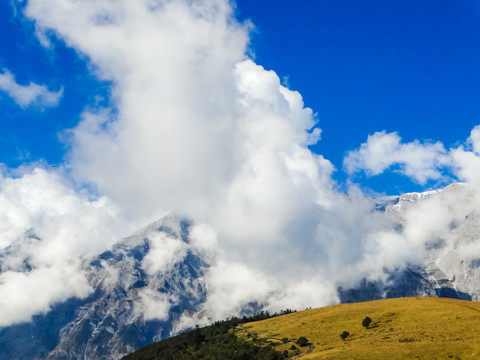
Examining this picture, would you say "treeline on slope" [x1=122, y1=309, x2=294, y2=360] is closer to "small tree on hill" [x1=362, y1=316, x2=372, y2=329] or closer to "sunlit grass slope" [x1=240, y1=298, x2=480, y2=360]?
"sunlit grass slope" [x1=240, y1=298, x2=480, y2=360]

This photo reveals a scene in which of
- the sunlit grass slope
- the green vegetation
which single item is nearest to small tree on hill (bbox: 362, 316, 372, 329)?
the green vegetation

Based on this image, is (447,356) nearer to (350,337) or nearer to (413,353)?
(413,353)

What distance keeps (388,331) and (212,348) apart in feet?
189

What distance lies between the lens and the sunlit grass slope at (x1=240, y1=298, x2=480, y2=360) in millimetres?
Answer: 83000

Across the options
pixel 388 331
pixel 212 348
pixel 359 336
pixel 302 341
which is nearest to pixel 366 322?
pixel 359 336

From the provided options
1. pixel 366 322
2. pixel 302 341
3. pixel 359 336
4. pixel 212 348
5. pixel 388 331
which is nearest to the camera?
pixel 388 331

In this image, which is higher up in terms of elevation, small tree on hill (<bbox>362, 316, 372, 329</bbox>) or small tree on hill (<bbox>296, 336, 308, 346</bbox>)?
small tree on hill (<bbox>362, 316, 372, 329</bbox>)

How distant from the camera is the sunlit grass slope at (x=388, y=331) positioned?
272ft

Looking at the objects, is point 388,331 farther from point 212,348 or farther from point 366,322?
point 212,348

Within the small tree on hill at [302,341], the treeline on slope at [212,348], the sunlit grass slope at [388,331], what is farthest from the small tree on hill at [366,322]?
the treeline on slope at [212,348]

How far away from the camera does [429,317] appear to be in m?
107

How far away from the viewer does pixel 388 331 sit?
10338cm

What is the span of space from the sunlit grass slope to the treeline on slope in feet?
17.9

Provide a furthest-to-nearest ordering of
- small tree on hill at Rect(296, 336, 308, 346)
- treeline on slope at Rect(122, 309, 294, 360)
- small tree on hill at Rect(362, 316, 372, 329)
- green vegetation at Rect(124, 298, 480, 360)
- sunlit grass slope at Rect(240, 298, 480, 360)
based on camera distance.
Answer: small tree on hill at Rect(362, 316, 372, 329), treeline on slope at Rect(122, 309, 294, 360), small tree on hill at Rect(296, 336, 308, 346), green vegetation at Rect(124, 298, 480, 360), sunlit grass slope at Rect(240, 298, 480, 360)
